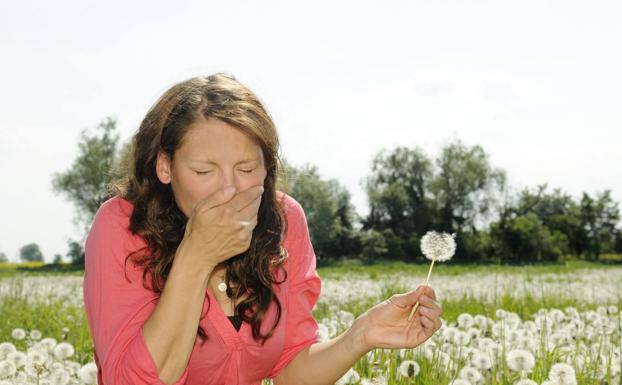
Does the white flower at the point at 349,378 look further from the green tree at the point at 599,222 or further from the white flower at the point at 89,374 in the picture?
the green tree at the point at 599,222

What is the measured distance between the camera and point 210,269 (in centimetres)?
236

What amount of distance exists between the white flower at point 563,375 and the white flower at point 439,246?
84 centimetres

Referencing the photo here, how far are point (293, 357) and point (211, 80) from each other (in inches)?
45.3

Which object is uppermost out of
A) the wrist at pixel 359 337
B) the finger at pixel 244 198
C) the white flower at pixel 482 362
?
the finger at pixel 244 198

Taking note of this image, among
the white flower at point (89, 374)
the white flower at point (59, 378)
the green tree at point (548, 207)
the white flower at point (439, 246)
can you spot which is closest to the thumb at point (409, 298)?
the white flower at point (439, 246)

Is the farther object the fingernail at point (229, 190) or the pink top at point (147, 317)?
the pink top at point (147, 317)

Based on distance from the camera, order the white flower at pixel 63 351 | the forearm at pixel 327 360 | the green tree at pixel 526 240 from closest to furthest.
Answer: the forearm at pixel 327 360, the white flower at pixel 63 351, the green tree at pixel 526 240

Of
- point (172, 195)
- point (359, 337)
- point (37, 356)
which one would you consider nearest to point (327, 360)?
point (359, 337)

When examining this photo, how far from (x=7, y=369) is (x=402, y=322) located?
6.69ft

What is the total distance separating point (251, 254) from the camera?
2.99 m

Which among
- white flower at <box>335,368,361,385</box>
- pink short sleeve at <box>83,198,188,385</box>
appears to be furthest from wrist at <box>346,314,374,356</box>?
pink short sleeve at <box>83,198,188,385</box>

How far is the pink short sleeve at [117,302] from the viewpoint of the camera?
95.7 inches

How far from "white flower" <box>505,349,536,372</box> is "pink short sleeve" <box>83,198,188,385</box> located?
1628mm

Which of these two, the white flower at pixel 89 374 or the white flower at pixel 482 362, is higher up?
the white flower at pixel 482 362
